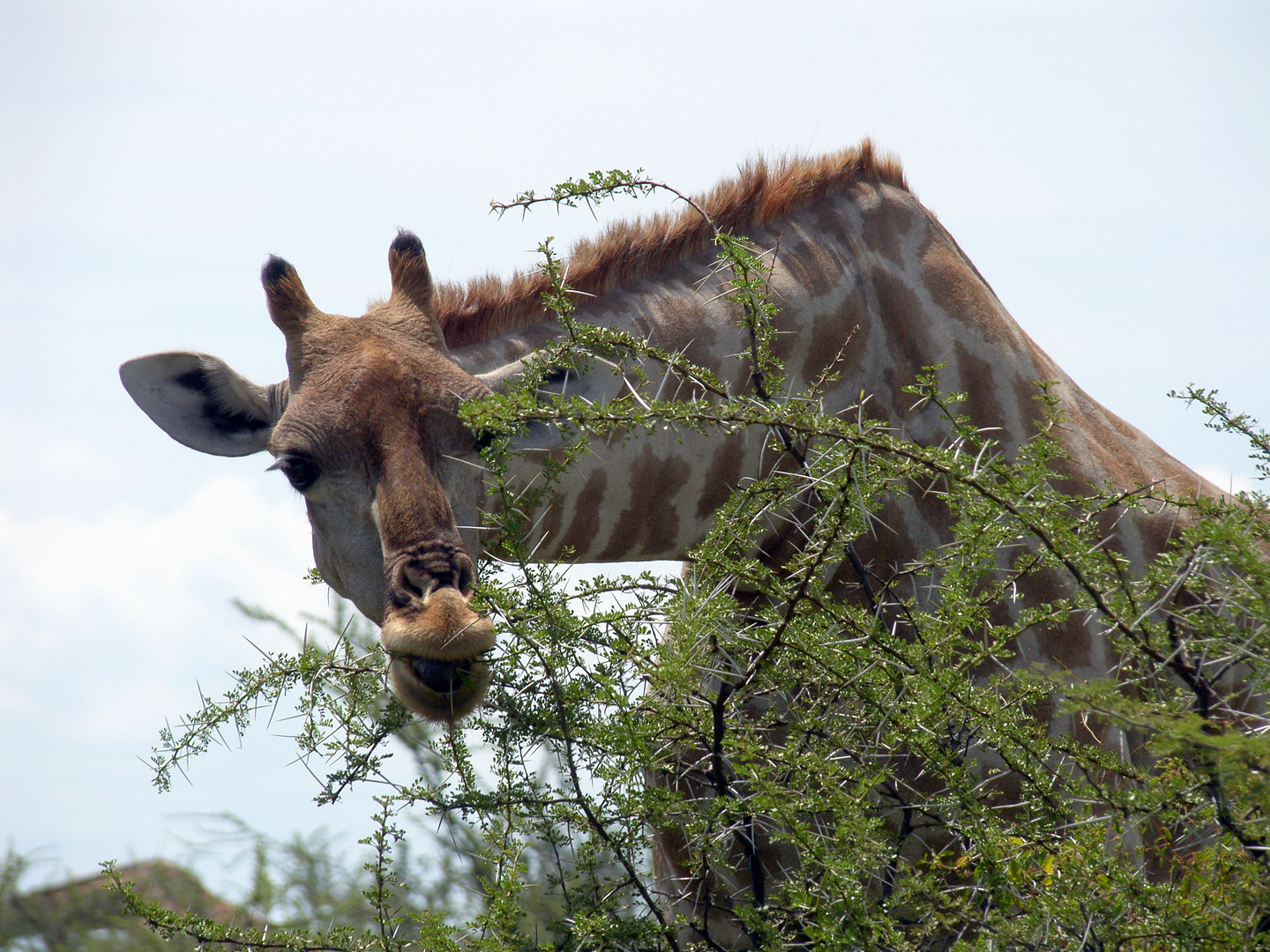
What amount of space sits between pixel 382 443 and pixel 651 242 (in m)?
1.35

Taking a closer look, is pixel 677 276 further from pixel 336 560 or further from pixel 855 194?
pixel 336 560

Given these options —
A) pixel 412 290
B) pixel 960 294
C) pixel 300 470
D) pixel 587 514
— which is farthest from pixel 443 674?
pixel 960 294

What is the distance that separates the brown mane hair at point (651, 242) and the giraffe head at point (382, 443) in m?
0.23

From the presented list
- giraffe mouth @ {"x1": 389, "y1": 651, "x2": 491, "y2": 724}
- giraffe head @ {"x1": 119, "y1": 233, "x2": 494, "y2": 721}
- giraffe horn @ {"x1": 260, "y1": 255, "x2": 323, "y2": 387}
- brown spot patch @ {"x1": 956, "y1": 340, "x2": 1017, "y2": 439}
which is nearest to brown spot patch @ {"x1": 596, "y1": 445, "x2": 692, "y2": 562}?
giraffe head @ {"x1": 119, "y1": 233, "x2": 494, "y2": 721}

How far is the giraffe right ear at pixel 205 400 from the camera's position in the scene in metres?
3.54

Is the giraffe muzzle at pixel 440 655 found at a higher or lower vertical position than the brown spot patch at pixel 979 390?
lower

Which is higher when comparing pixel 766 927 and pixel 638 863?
pixel 638 863

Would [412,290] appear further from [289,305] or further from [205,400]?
[205,400]

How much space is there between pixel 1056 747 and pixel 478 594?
106 cm

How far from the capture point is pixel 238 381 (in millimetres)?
3547

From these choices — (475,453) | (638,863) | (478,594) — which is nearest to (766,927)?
(638,863)

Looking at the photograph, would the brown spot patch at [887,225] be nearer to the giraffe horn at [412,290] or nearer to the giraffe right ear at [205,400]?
the giraffe horn at [412,290]

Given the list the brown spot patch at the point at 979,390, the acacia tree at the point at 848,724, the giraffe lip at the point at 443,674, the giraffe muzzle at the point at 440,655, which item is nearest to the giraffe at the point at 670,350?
the brown spot patch at the point at 979,390

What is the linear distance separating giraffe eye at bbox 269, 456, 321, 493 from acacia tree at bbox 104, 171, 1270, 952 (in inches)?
35.0
